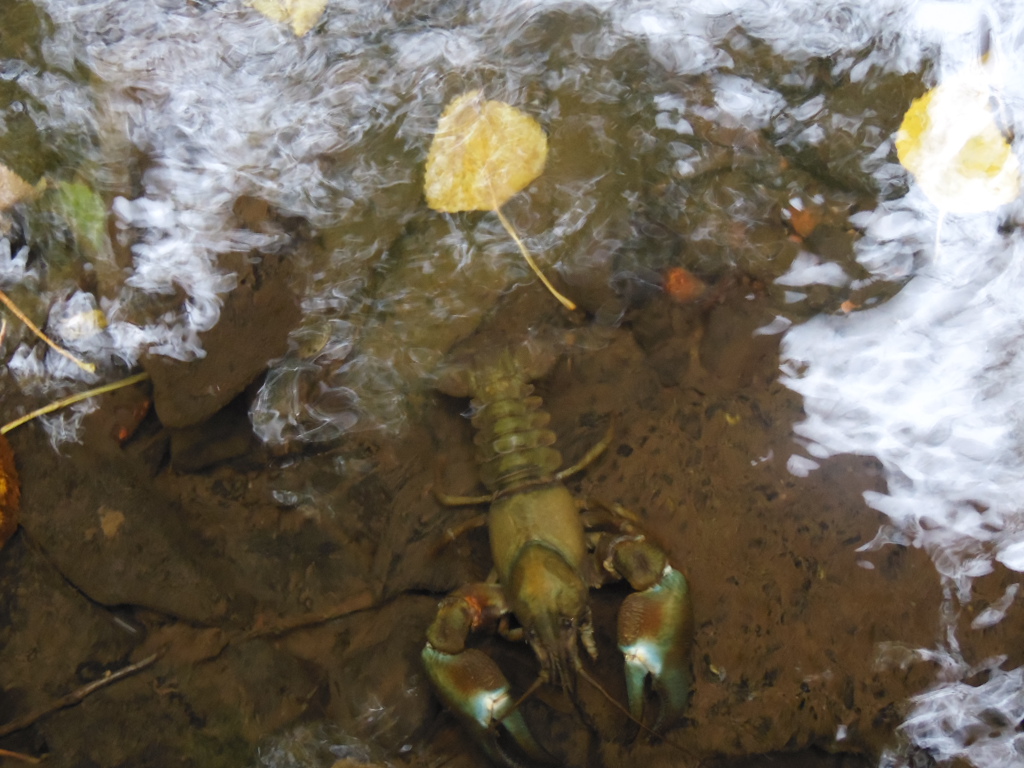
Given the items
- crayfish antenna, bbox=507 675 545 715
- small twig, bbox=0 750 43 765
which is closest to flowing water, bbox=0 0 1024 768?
crayfish antenna, bbox=507 675 545 715

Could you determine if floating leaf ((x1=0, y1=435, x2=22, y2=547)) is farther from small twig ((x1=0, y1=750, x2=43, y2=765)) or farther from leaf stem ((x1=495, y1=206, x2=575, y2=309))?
leaf stem ((x1=495, y1=206, x2=575, y2=309))

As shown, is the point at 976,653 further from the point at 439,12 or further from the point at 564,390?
the point at 439,12

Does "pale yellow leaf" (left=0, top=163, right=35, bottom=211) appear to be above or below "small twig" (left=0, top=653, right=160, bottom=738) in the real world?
above

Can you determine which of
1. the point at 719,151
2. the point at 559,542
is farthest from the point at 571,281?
the point at 559,542

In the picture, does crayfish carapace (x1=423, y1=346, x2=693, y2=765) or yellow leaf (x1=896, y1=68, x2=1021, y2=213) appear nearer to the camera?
crayfish carapace (x1=423, y1=346, x2=693, y2=765)

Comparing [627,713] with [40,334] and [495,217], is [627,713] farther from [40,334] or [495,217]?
[40,334]

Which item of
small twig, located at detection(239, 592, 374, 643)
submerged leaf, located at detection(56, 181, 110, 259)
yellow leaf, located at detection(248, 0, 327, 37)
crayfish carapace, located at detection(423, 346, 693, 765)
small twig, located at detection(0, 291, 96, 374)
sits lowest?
small twig, located at detection(239, 592, 374, 643)

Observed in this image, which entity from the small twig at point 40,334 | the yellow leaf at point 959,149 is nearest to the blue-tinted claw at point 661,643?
the yellow leaf at point 959,149
